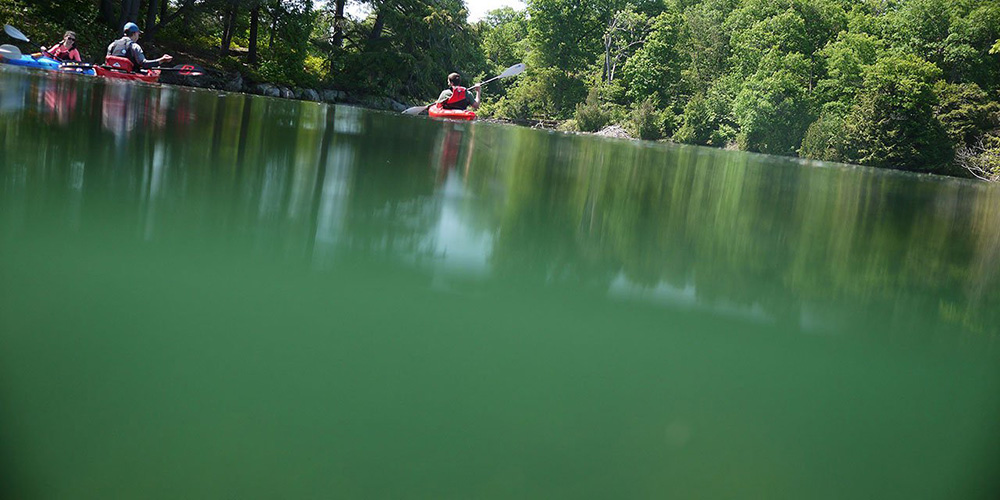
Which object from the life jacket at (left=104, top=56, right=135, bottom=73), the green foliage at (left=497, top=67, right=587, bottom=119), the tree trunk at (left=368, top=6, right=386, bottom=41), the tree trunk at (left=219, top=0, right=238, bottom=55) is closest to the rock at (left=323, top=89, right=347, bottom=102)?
the tree trunk at (left=368, top=6, right=386, bottom=41)

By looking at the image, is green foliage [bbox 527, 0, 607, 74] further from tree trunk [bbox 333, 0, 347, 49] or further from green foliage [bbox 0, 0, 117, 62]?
green foliage [bbox 0, 0, 117, 62]

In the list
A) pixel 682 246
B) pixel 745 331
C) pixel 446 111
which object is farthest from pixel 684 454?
pixel 446 111

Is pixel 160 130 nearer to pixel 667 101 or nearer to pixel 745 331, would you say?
pixel 745 331

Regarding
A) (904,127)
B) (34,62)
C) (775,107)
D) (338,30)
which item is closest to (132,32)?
(34,62)

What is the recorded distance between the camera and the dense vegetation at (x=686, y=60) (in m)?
28.0

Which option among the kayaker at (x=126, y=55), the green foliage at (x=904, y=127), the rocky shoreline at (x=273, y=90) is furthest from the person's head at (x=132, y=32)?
the green foliage at (x=904, y=127)

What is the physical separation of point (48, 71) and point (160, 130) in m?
12.7

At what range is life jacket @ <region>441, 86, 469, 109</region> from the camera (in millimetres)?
18969

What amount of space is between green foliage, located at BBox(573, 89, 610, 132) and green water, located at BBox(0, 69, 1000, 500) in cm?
3599

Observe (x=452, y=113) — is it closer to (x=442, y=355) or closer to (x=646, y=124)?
(x=442, y=355)

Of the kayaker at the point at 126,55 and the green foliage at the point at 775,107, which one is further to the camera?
the green foliage at the point at 775,107

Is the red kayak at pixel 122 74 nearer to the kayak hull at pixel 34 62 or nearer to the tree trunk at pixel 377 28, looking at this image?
the kayak hull at pixel 34 62

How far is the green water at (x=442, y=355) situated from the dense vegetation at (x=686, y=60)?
72.8 ft

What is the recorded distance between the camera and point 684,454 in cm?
139
